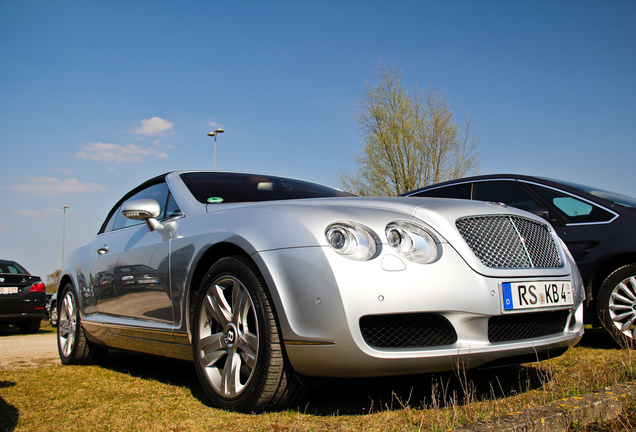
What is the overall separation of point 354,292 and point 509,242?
38.5 inches

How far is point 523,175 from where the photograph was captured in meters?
5.39

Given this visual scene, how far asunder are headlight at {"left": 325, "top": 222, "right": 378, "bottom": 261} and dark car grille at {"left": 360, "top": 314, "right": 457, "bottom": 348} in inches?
11.2

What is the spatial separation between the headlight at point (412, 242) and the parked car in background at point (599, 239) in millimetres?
2091

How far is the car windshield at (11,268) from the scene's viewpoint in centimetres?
1116

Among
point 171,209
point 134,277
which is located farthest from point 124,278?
point 171,209

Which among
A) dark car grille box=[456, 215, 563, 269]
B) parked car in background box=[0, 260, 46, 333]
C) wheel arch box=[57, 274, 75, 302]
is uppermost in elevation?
dark car grille box=[456, 215, 563, 269]

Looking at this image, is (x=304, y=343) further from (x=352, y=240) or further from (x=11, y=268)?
(x=11, y=268)

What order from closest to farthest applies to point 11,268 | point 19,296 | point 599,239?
point 599,239 → point 19,296 → point 11,268

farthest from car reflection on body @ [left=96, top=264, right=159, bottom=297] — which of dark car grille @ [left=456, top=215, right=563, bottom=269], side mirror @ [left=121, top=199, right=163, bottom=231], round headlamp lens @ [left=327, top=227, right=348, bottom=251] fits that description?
dark car grille @ [left=456, top=215, right=563, bottom=269]

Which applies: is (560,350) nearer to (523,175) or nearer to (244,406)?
(244,406)

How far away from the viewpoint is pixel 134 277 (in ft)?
12.6

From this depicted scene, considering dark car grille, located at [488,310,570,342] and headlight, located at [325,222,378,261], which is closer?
headlight, located at [325,222,378,261]

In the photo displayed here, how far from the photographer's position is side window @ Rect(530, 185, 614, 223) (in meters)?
4.75

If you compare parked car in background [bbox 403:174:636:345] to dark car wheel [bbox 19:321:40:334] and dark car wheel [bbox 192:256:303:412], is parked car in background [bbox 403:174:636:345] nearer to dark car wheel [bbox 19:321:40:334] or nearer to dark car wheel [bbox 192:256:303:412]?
dark car wheel [bbox 192:256:303:412]
